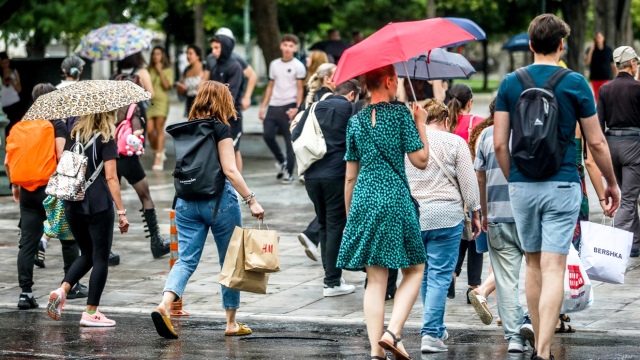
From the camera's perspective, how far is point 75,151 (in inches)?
346

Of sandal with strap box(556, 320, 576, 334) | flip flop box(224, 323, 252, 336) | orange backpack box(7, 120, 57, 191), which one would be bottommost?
flip flop box(224, 323, 252, 336)

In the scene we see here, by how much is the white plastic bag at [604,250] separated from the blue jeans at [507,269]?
0.44m

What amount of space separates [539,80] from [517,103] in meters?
0.17

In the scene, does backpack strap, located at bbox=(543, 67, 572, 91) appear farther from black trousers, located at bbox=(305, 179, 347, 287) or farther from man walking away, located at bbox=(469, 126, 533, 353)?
black trousers, located at bbox=(305, 179, 347, 287)

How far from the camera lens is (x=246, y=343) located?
796cm

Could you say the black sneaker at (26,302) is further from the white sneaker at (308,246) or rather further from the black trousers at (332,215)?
the white sneaker at (308,246)

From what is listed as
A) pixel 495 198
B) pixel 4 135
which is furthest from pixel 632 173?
pixel 4 135

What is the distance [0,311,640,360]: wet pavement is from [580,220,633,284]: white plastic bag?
0.44 metres

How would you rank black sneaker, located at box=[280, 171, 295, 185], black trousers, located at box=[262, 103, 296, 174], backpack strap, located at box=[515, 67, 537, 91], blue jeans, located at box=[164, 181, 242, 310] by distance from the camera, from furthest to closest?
black sneaker, located at box=[280, 171, 295, 185]
black trousers, located at box=[262, 103, 296, 174]
blue jeans, located at box=[164, 181, 242, 310]
backpack strap, located at box=[515, 67, 537, 91]

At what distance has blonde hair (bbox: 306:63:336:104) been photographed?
1004cm

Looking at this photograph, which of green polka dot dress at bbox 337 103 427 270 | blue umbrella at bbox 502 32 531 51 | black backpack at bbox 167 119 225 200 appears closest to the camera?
green polka dot dress at bbox 337 103 427 270

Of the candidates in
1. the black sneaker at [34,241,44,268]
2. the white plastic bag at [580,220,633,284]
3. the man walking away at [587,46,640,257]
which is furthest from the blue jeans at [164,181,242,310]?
the man walking away at [587,46,640,257]

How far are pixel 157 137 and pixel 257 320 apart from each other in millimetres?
10564

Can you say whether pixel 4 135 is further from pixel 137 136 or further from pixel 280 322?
pixel 280 322
